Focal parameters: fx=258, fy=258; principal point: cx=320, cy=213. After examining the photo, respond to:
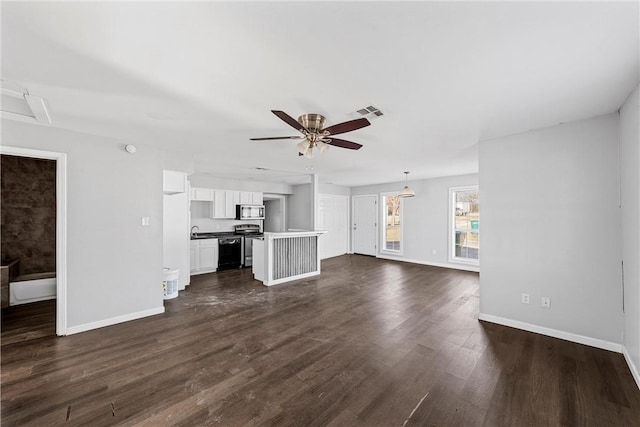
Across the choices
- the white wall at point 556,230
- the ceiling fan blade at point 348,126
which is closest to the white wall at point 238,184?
→ the ceiling fan blade at point 348,126

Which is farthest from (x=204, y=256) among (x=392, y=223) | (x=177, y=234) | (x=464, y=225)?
(x=464, y=225)

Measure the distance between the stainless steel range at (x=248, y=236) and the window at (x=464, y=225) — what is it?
16.6 ft

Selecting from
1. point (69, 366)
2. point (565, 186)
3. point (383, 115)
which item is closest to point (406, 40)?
point (383, 115)

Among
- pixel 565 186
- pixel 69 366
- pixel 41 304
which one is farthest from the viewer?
pixel 41 304

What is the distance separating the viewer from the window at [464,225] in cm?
639

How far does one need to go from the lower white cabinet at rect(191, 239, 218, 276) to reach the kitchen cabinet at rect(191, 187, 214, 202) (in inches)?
42.3

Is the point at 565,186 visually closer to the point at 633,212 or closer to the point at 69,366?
the point at 633,212

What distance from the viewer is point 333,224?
27.8 feet

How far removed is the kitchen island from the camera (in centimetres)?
516

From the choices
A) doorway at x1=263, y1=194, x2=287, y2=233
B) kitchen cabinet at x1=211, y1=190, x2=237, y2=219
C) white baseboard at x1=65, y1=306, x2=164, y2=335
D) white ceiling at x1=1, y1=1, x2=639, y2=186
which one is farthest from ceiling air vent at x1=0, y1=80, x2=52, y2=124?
doorway at x1=263, y1=194, x2=287, y2=233

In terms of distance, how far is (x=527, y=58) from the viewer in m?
1.65

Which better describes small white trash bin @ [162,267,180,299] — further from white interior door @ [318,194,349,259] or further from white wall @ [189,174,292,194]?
white interior door @ [318,194,349,259]

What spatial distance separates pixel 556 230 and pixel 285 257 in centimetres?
428

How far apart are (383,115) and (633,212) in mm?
2315
